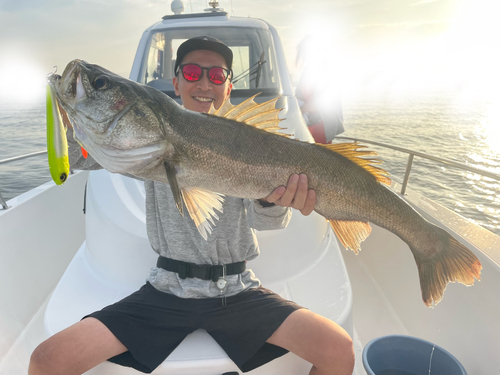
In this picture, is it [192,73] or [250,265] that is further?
[250,265]

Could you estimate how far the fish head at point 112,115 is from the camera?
1581mm

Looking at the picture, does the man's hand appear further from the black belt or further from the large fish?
the black belt

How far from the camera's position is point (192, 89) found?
8.04 ft

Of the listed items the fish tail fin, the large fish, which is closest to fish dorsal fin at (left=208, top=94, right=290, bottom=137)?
the large fish

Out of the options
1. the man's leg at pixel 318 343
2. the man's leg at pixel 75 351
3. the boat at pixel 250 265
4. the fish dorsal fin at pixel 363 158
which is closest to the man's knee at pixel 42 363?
the man's leg at pixel 75 351

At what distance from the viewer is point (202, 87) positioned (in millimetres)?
2441

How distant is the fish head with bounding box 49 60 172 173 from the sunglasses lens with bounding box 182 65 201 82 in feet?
2.71

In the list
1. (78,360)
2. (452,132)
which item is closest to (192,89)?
(78,360)

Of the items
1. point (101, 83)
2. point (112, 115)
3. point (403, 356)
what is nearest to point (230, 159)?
point (112, 115)

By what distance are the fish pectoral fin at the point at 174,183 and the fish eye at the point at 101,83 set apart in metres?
0.48

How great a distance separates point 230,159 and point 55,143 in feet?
2.77

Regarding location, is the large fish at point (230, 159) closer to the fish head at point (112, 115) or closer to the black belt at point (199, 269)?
the fish head at point (112, 115)

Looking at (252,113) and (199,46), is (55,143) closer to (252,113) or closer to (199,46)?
(252,113)

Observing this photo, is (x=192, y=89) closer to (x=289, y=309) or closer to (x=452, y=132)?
(x=289, y=309)
